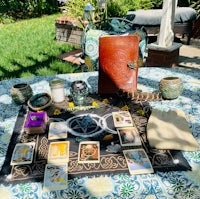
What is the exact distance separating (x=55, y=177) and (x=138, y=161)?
1.25ft

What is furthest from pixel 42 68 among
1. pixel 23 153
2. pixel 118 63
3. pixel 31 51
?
pixel 23 153

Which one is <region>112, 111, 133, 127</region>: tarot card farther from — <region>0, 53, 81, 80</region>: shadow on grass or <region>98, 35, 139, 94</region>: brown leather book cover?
<region>0, 53, 81, 80</region>: shadow on grass

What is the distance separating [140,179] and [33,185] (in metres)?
0.46

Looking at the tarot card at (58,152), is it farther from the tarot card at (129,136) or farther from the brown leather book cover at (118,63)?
the brown leather book cover at (118,63)

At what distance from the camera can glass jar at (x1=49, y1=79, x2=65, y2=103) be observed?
1.74 meters

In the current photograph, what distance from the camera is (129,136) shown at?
1362 mm

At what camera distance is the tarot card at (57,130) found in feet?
4.55

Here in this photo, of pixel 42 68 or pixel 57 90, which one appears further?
pixel 42 68

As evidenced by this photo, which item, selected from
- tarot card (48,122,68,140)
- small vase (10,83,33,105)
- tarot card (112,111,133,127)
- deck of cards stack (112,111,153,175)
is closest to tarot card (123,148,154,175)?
deck of cards stack (112,111,153,175)

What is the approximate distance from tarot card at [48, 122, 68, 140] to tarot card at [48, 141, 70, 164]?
0.06m

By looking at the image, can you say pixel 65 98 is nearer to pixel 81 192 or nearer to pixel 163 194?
pixel 81 192

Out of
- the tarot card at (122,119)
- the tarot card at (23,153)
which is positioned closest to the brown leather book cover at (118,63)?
the tarot card at (122,119)

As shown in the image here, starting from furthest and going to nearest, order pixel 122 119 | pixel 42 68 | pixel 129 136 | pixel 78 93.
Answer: pixel 42 68 < pixel 78 93 < pixel 122 119 < pixel 129 136

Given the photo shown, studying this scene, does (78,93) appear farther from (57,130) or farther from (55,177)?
(55,177)
